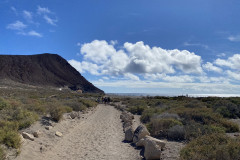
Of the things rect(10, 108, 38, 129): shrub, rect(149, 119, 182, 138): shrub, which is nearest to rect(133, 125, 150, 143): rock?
rect(149, 119, 182, 138): shrub

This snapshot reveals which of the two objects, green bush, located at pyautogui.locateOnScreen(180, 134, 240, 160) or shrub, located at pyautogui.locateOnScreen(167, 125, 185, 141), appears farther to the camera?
shrub, located at pyautogui.locateOnScreen(167, 125, 185, 141)

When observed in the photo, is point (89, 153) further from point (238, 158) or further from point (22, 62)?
point (22, 62)

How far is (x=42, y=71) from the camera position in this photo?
319 ft

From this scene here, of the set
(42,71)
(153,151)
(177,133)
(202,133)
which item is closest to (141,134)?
(177,133)

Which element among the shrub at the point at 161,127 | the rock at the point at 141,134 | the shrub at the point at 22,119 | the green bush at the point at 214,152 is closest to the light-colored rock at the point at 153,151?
the green bush at the point at 214,152

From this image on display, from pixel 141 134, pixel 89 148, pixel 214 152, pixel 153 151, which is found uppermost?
pixel 214 152

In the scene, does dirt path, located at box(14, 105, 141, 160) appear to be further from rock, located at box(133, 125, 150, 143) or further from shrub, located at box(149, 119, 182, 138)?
shrub, located at box(149, 119, 182, 138)

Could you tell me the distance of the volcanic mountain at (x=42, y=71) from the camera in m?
86.6

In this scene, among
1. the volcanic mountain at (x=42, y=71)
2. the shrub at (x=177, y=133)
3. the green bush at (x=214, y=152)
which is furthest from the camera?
the volcanic mountain at (x=42, y=71)

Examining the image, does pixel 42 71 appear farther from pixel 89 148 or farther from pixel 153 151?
pixel 153 151

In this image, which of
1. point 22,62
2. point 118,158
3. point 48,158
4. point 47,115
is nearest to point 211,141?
point 118,158

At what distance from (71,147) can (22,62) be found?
10010 centimetres

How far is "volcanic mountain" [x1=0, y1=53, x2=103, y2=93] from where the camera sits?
8656 centimetres

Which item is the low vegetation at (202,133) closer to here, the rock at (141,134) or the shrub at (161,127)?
the shrub at (161,127)
